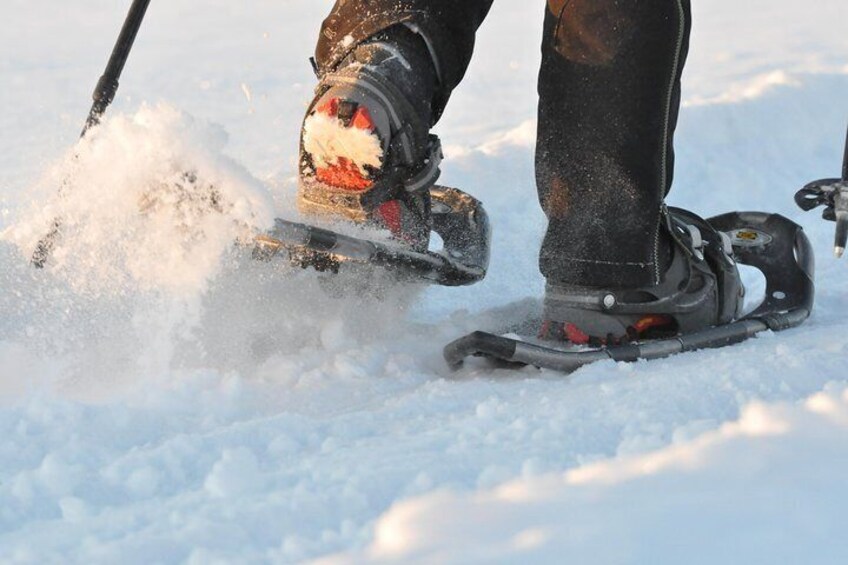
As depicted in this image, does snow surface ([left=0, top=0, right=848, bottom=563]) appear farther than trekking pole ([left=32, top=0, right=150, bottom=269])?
No

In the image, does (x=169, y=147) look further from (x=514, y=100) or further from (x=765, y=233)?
(x=514, y=100)

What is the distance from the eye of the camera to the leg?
76.9 inches

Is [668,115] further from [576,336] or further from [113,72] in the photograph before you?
[113,72]

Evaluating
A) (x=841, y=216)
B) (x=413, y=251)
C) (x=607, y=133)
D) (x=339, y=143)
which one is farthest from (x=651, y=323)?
(x=339, y=143)

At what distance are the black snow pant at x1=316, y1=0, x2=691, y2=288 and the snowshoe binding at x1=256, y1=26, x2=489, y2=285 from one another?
0.12 meters

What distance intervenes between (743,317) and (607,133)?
0.53 meters

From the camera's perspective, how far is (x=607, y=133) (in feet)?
6.54

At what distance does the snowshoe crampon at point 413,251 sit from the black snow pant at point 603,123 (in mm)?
233

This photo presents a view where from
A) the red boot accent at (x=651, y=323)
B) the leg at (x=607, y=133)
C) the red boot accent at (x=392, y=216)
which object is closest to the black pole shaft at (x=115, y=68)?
the red boot accent at (x=392, y=216)

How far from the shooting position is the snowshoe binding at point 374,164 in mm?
1890

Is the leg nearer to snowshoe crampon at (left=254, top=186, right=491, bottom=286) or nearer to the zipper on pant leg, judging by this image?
the zipper on pant leg

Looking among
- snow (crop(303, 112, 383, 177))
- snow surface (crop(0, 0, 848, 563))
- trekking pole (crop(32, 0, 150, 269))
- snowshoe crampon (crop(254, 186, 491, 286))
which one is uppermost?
trekking pole (crop(32, 0, 150, 269))

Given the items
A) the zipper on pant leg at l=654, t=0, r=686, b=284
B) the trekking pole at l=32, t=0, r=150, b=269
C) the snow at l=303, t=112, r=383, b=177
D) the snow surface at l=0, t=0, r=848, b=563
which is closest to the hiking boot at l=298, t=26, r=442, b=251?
the snow at l=303, t=112, r=383, b=177

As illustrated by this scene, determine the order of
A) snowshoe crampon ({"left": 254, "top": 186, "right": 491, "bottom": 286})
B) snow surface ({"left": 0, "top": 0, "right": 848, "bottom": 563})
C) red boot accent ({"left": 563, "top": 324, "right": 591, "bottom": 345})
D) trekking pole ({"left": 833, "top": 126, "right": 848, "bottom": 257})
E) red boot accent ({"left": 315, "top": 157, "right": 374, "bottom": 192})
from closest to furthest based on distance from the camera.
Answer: snow surface ({"left": 0, "top": 0, "right": 848, "bottom": 563})
snowshoe crampon ({"left": 254, "top": 186, "right": 491, "bottom": 286})
red boot accent ({"left": 315, "top": 157, "right": 374, "bottom": 192})
red boot accent ({"left": 563, "top": 324, "right": 591, "bottom": 345})
trekking pole ({"left": 833, "top": 126, "right": 848, "bottom": 257})
